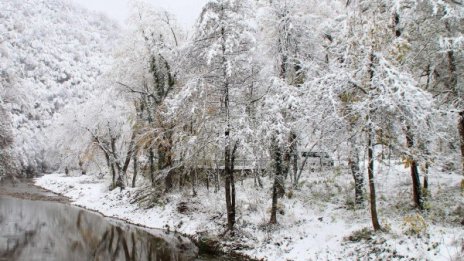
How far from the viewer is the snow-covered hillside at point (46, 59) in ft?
137

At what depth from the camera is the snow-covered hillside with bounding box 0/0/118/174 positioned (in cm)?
4184

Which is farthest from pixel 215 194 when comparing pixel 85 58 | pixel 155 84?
pixel 85 58

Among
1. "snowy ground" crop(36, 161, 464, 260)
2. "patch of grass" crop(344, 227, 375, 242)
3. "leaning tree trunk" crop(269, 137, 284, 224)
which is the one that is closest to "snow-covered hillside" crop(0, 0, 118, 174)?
"leaning tree trunk" crop(269, 137, 284, 224)

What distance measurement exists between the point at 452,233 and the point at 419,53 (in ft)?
19.8

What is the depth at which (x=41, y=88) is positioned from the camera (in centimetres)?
8806

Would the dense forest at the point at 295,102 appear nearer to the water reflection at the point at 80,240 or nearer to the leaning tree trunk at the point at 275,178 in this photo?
the leaning tree trunk at the point at 275,178

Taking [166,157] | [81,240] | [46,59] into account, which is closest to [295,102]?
[166,157]

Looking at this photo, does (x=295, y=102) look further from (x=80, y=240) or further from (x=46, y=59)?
(x=46, y=59)

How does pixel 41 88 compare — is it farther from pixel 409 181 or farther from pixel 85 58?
pixel 409 181

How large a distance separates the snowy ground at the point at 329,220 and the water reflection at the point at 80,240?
122cm

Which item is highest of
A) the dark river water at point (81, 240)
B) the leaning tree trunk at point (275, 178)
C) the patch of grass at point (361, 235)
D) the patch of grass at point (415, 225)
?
the leaning tree trunk at point (275, 178)

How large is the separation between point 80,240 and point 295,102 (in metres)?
12.3

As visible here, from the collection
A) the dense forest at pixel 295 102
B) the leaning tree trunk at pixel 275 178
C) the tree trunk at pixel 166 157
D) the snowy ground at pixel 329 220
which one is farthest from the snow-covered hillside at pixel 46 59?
the snowy ground at pixel 329 220

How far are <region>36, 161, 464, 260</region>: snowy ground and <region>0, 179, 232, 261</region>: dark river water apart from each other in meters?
1.18
